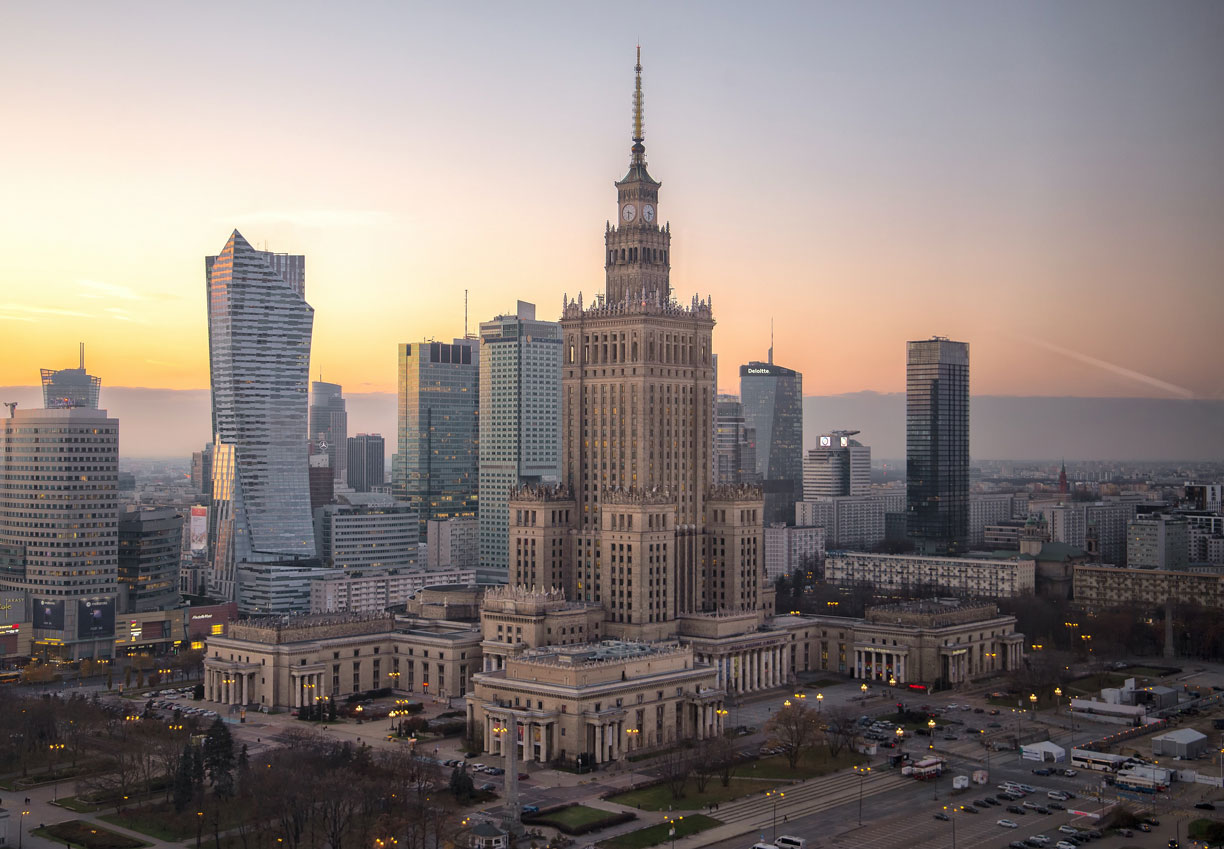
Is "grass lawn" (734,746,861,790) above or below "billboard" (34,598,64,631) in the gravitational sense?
below

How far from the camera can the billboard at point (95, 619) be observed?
164 metres

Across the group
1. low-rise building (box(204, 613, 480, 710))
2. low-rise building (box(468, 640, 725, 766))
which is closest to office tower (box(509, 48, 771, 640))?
low-rise building (box(204, 613, 480, 710))

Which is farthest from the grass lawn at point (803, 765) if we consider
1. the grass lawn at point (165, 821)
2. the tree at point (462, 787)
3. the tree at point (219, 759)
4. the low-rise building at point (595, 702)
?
the grass lawn at point (165, 821)

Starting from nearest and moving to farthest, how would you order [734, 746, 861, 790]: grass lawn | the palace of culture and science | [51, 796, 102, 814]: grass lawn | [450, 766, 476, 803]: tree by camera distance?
[450, 766, 476, 803]: tree, [51, 796, 102, 814]: grass lawn, [734, 746, 861, 790]: grass lawn, the palace of culture and science

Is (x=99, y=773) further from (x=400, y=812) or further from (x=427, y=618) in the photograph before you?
(x=427, y=618)

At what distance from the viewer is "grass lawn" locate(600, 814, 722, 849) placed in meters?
89.6

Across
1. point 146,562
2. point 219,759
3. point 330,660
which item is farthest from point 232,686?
point 146,562

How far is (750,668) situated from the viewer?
14562 centimetres

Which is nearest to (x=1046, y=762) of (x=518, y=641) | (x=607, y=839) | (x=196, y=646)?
(x=607, y=839)

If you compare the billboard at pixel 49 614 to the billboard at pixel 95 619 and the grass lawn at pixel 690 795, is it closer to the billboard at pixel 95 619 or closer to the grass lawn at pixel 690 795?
the billboard at pixel 95 619

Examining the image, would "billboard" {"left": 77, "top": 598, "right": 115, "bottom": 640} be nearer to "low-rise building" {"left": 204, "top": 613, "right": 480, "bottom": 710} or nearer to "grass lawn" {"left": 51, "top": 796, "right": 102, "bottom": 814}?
"low-rise building" {"left": 204, "top": 613, "right": 480, "bottom": 710}

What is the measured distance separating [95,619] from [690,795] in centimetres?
9372

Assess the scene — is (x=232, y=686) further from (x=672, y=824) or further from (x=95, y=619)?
(x=672, y=824)

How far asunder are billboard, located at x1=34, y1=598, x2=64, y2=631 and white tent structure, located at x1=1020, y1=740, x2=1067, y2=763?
114 meters
